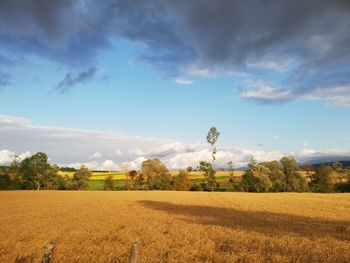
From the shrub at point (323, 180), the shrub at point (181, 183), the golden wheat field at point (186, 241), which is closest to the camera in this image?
the golden wheat field at point (186, 241)

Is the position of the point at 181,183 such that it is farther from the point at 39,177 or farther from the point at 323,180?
the point at 39,177

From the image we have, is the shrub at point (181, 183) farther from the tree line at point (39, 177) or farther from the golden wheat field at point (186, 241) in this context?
the golden wheat field at point (186, 241)

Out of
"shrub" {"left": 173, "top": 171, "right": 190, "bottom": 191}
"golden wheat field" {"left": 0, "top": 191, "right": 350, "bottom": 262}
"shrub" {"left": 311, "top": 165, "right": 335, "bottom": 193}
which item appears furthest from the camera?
"shrub" {"left": 173, "top": 171, "right": 190, "bottom": 191}

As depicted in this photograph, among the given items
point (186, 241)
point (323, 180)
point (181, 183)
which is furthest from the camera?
point (181, 183)

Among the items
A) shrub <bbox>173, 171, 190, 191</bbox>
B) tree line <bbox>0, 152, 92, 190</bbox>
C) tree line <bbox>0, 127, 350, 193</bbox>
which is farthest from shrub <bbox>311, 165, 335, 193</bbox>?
tree line <bbox>0, 152, 92, 190</bbox>

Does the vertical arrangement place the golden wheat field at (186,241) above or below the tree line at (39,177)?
below

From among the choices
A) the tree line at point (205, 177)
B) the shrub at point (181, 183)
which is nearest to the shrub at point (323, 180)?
the tree line at point (205, 177)

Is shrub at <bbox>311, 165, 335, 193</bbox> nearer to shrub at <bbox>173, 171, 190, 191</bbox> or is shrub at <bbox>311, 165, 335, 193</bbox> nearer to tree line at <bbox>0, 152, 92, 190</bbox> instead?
shrub at <bbox>173, 171, 190, 191</bbox>

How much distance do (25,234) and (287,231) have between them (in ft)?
58.0

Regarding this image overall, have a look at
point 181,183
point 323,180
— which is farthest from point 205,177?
point 323,180

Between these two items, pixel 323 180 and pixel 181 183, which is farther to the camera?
pixel 181 183

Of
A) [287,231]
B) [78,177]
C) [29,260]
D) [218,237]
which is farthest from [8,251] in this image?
[78,177]

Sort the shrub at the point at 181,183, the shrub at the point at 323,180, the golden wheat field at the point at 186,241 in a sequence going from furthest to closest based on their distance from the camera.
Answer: the shrub at the point at 181,183 < the shrub at the point at 323,180 < the golden wheat field at the point at 186,241

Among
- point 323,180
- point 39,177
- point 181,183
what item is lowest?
point 323,180
